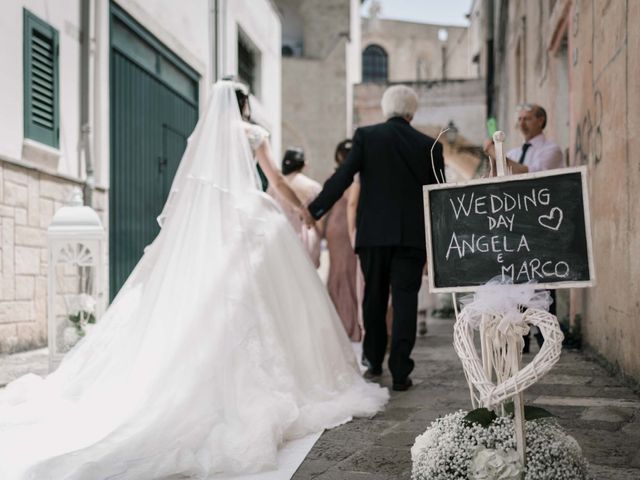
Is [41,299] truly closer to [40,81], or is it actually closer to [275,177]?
[40,81]

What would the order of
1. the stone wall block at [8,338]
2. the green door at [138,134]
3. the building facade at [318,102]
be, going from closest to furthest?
the stone wall block at [8,338]
the green door at [138,134]
the building facade at [318,102]

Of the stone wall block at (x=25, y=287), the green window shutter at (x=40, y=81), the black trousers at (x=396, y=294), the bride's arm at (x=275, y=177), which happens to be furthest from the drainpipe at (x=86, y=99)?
the black trousers at (x=396, y=294)

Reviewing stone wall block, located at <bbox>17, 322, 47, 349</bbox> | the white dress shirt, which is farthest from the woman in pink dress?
stone wall block, located at <bbox>17, 322, 47, 349</bbox>

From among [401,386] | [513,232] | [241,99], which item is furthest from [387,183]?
[513,232]

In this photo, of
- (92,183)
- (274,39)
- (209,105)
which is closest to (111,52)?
(92,183)

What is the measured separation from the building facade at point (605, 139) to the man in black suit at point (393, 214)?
1.23m

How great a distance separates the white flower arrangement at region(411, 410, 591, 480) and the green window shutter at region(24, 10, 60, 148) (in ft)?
16.7

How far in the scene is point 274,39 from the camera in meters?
17.0

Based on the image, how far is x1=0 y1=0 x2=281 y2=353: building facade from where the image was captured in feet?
20.4

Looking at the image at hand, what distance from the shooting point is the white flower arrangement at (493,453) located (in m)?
2.37

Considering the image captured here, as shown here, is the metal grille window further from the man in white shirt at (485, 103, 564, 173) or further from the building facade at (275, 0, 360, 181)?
the man in white shirt at (485, 103, 564, 173)

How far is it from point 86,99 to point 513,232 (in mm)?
5900

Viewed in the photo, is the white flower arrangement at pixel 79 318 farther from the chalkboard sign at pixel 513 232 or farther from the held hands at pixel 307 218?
the chalkboard sign at pixel 513 232

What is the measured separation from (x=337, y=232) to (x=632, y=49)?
10.9ft
